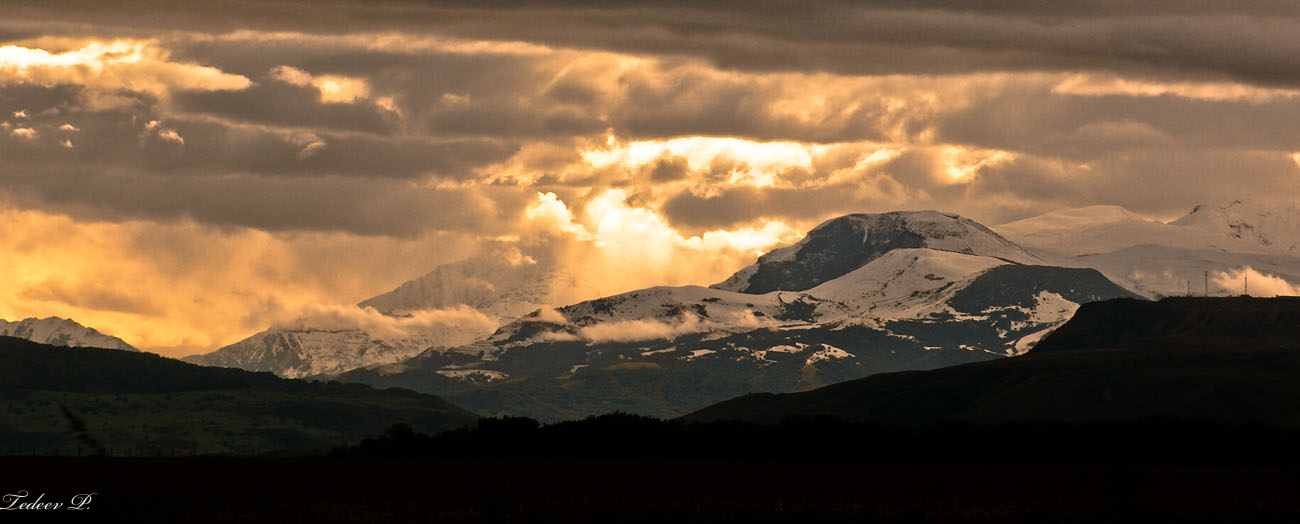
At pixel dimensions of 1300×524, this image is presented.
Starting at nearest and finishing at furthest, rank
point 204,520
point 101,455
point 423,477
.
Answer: point 101,455
point 204,520
point 423,477

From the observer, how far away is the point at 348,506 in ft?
500

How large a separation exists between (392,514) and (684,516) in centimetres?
2497

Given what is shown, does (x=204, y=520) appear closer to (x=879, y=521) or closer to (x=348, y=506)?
(x=348, y=506)

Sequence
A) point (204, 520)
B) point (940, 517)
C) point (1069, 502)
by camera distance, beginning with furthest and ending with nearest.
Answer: point (1069, 502) → point (940, 517) → point (204, 520)

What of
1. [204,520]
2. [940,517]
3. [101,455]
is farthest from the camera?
[940,517]

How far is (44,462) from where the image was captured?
200 metres

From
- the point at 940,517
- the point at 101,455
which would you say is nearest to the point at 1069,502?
the point at 940,517

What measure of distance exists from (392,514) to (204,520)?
50.7 feet

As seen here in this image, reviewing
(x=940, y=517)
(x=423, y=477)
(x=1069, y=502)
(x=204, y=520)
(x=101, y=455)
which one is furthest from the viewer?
(x=423, y=477)

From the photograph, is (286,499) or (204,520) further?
(286,499)

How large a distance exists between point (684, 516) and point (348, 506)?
29062mm

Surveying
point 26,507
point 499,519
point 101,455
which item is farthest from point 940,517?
point 101,455

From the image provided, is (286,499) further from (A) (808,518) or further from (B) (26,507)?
(A) (808,518)

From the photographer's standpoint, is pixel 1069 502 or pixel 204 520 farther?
pixel 1069 502
